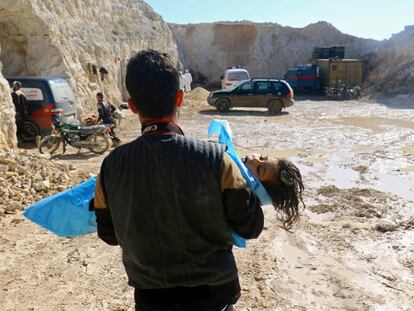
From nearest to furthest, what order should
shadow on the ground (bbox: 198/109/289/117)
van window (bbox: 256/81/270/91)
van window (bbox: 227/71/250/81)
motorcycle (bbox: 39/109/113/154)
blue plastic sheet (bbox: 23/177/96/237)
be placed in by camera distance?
blue plastic sheet (bbox: 23/177/96/237), motorcycle (bbox: 39/109/113/154), shadow on the ground (bbox: 198/109/289/117), van window (bbox: 256/81/270/91), van window (bbox: 227/71/250/81)

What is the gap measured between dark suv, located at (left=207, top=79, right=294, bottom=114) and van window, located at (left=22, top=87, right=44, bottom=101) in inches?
419

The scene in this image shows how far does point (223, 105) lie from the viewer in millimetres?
20969

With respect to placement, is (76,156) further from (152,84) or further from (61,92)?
(152,84)

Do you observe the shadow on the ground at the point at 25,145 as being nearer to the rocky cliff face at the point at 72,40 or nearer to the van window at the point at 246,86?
the rocky cliff face at the point at 72,40

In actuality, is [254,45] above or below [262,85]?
above

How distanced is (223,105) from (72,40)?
743 centimetres

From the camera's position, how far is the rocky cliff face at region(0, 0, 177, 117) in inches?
555

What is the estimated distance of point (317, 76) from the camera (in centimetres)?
2944

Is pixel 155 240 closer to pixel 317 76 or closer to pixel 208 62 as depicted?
pixel 317 76

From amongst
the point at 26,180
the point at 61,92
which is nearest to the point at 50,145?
the point at 61,92

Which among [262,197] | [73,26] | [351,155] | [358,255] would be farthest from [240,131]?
[262,197]

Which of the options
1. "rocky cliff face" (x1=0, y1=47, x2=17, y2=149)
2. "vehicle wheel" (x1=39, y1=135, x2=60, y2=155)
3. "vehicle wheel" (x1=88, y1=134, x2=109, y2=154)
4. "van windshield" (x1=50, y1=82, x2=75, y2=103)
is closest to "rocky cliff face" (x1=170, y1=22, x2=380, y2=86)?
"van windshield" (x1=50, y1=82, x2=75, y2=103)

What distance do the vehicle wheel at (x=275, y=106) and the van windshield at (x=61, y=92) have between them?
1052cm

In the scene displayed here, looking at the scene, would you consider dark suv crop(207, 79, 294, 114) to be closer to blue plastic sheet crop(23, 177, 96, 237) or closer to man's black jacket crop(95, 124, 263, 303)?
blue plastic sheet crop(23, 177, 96, 237)
